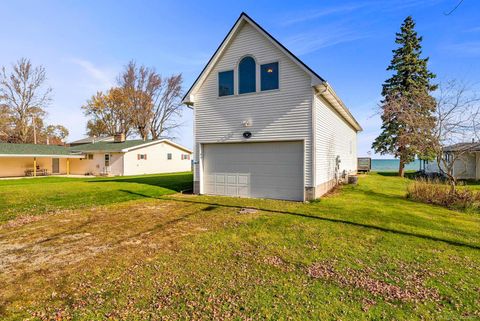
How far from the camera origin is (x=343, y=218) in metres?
7.33

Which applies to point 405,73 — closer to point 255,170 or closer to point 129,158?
point 255,170

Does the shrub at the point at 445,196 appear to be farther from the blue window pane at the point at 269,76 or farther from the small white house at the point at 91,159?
the small white house at the point at 91,159

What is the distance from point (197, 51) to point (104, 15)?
19.6ft

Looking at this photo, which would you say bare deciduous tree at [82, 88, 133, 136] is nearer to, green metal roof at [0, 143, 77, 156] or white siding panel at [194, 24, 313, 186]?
green metal roof at [0, 143, 77, 156]

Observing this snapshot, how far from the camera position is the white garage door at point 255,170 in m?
10.2

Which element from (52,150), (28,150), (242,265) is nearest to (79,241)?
(242,265)

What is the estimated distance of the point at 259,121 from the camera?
1059 cm

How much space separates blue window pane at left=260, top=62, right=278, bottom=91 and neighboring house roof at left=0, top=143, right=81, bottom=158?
2487 centimetres

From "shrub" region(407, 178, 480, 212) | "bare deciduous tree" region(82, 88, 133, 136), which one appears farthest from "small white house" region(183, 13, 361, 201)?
"bare deciduous tree" region(82, 88, 133, 136)

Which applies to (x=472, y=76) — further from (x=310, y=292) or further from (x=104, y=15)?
(x=104, y=15)

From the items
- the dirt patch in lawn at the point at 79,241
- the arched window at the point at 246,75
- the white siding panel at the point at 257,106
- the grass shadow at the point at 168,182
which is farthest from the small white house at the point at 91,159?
the dirt patch in lawn at the point at 79,241

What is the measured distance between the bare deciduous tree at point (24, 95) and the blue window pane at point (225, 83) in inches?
1472

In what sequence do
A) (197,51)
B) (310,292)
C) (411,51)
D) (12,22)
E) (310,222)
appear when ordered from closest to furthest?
(310,292), (310,222), (12,22), (197,51), (411,51)

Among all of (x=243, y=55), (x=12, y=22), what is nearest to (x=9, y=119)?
(x=12, y=22)
